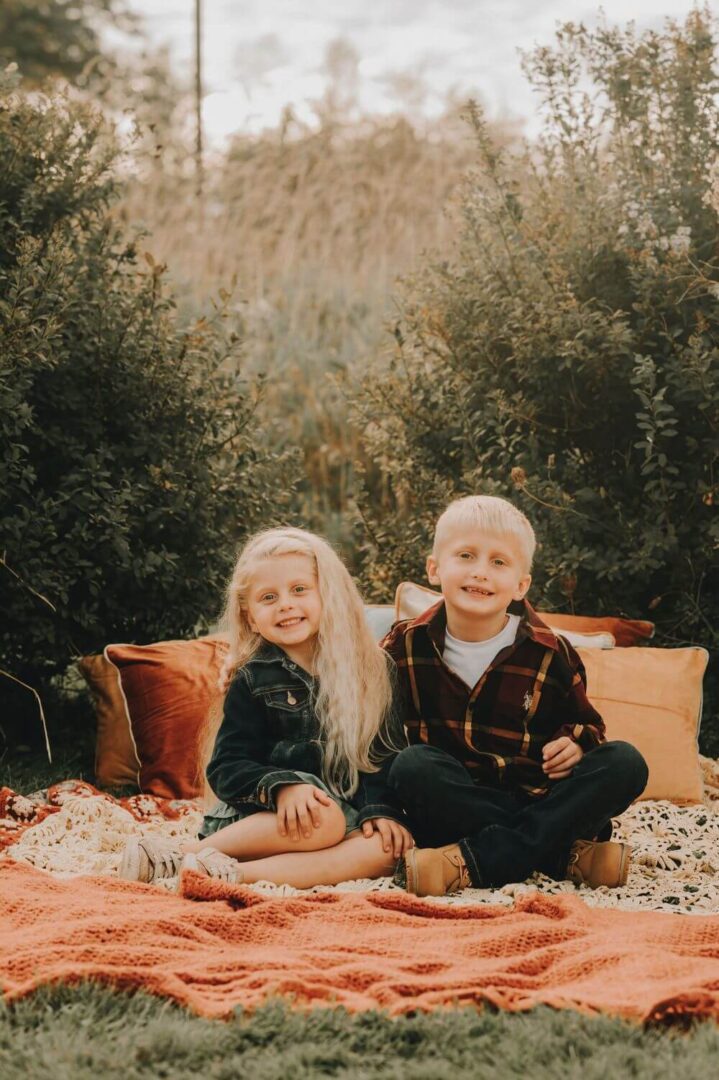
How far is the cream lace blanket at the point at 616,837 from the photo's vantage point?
2.86m

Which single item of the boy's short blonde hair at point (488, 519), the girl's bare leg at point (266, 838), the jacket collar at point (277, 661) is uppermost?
the boy's short blonde hair at point (488, 519)

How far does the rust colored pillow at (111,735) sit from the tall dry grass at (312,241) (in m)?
2.37

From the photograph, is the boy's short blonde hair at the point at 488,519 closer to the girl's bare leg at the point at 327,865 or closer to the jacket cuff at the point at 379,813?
the jacket cuff at the point at 379,813

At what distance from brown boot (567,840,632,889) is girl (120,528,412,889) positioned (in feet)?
1.33

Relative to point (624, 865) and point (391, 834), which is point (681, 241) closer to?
point (624, 865)

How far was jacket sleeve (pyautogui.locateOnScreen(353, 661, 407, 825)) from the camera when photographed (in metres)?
3.05

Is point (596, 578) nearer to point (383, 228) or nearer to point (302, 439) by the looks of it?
point (302, 439)

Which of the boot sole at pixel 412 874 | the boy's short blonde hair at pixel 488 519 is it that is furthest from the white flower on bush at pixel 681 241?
the boot sole at pixel 412 874

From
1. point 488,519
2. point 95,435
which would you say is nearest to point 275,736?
point 488,519

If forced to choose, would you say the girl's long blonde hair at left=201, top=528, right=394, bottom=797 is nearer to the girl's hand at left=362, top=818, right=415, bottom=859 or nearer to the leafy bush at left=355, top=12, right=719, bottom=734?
the girl's hand at left=362, top=818, right=415, bottom=859

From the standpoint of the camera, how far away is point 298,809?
292 cm

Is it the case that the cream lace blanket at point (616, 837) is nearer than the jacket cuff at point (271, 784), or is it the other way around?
the cream lace blanket at point (616, 837)

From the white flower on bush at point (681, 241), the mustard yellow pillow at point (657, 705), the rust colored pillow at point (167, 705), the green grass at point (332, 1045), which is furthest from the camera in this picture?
the white flower on bush at point (681, 241)

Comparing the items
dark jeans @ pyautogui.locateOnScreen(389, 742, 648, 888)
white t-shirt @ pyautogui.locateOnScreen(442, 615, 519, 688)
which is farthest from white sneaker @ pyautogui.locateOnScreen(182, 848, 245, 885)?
white t-shirt @ pyautogui.locateOnScreen(442, 615, 519, 688)
